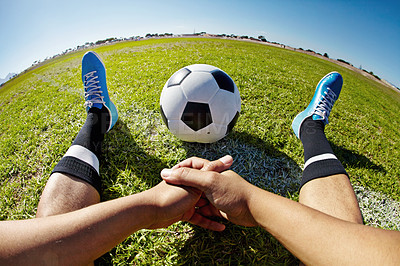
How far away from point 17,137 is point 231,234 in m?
4.06

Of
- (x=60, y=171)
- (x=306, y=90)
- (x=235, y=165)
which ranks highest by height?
(x=306, y=90)

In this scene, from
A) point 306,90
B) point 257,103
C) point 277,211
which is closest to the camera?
point 277,211

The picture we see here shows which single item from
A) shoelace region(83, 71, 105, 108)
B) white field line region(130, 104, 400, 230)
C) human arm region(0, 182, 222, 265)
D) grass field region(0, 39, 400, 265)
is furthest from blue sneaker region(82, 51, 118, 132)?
human arm region(0, 182, 222, 265)

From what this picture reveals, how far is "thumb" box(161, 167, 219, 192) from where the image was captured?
1.48m

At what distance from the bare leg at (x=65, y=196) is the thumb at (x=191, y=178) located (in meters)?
0.80

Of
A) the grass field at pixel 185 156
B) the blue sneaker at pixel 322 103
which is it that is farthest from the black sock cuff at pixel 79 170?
the blue sneaker at pixel 322 103

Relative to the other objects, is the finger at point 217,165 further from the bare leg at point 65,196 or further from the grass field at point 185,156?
the bare leg at point 65,196

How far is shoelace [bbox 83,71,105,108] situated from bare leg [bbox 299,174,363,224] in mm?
3058

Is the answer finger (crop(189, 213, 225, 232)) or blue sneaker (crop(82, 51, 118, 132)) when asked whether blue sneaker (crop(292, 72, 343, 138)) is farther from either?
blue sneaker (crop(82, 51, 118, 132))

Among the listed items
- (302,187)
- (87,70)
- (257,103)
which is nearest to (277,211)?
(302,187)

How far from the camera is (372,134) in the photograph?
158 inches

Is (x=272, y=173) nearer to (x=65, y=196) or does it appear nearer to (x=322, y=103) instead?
(x=322, y=103)

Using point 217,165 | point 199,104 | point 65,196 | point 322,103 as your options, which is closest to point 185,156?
point 199,104

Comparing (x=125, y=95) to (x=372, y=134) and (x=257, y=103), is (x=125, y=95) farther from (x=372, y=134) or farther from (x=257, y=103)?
(x=372, y=134)
